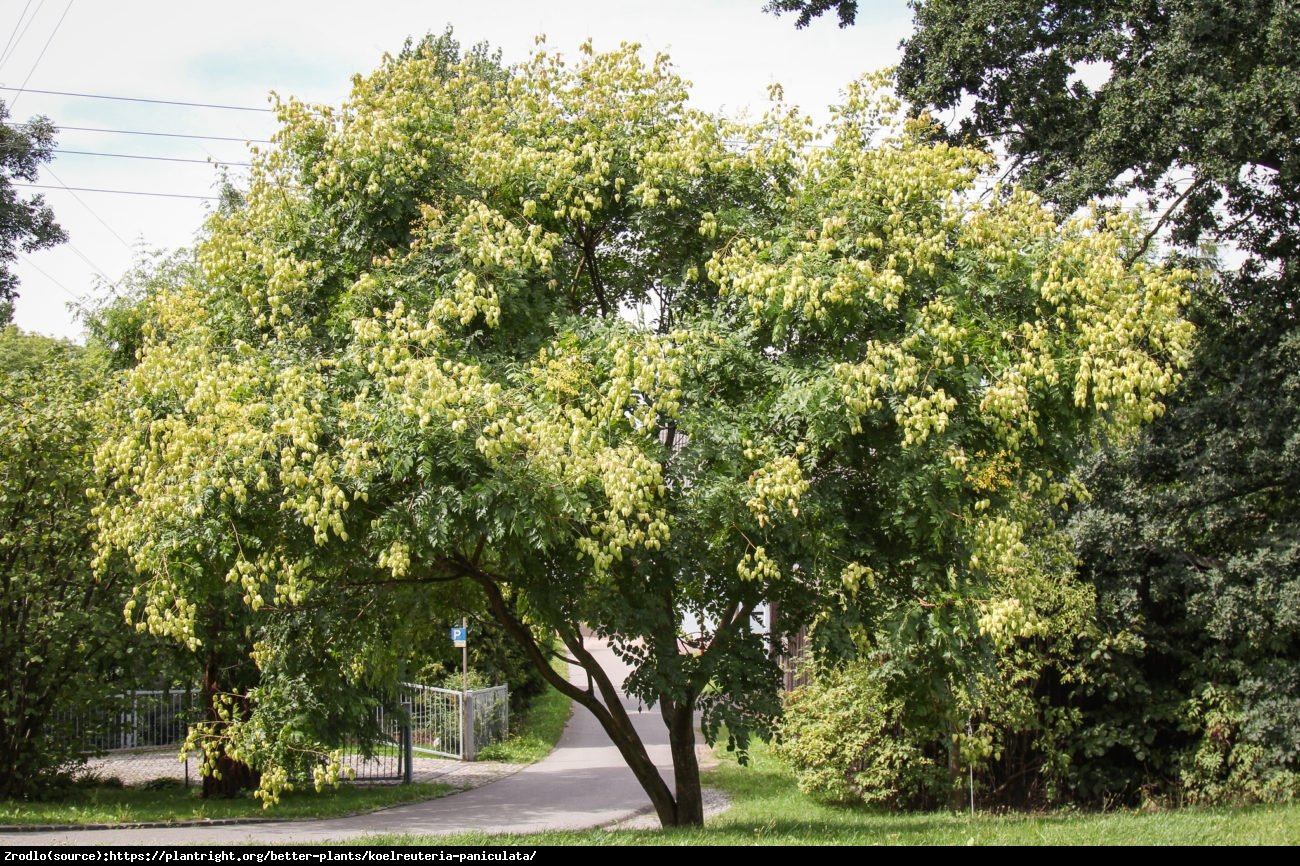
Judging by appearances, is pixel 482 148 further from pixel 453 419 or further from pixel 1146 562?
pixel 1146 562

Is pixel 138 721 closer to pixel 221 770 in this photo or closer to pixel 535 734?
pixel 221 770

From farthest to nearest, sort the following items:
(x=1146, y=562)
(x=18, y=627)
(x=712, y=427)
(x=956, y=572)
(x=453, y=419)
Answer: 1. (x=1146, y=562)
2. (x=18, y=627)
3. (x=956, y=572)
4. (x=712, y=427)
5. (x=453, y=419)

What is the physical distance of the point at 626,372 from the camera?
7812 millimetres

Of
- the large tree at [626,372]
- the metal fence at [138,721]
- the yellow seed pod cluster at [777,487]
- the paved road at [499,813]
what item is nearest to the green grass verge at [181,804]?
the paved road at [499,813]

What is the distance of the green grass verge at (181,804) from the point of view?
12727mm

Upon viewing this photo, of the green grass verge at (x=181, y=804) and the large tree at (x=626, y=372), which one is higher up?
the large tree at (x=626, y=372)

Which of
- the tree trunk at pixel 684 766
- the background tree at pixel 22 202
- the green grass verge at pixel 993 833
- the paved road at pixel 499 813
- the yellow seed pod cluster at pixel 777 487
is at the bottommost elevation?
the paved road at pixel 499 813

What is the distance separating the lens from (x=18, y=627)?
45.0ft

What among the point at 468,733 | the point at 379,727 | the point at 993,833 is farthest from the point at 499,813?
the point at 993,833

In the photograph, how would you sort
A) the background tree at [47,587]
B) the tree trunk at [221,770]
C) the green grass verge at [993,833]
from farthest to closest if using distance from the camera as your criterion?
1. the tree trunk at [221,770]
2. the background tree at [47,587]
3. the green grass verge at [993,833]

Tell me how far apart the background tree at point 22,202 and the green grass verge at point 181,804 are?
13.1 m

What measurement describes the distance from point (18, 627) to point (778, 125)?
418 inches

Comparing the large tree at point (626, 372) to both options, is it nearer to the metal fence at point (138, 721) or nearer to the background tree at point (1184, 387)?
the background tree at point (1184, 387)

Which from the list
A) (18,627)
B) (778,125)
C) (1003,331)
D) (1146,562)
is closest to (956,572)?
(1003,331)
